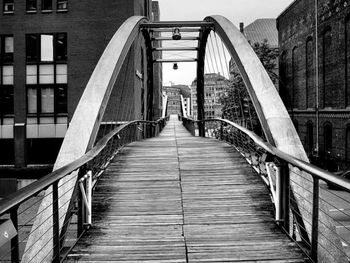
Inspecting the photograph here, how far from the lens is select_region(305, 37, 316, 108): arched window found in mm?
31195

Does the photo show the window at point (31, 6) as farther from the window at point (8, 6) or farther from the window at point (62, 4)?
the window at point (62, 4)

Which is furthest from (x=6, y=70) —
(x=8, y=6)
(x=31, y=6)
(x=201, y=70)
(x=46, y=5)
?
(x=201, y=70)

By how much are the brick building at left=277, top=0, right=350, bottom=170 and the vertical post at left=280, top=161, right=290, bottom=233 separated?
22.4m

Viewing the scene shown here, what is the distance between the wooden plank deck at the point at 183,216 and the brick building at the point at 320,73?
21.1 meters

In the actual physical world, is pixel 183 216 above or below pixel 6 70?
below

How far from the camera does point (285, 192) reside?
445cm

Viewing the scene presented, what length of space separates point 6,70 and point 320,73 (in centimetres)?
2247

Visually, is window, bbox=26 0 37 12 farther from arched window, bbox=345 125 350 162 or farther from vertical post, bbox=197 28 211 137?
arched window, bbox=345 125 350 162

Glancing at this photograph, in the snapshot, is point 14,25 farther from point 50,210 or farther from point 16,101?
point 50,210

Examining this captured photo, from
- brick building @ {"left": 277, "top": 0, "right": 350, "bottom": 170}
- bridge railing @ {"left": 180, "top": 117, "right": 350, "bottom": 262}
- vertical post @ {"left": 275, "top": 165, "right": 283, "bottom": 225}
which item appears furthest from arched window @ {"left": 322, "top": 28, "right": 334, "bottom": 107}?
vertical post @ {"left": 275, "top": 165, "right": 283, "bottom": 225}

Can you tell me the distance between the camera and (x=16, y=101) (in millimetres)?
25547

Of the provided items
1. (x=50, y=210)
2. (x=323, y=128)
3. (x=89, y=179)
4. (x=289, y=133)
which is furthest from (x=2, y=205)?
(x=323, y=128)

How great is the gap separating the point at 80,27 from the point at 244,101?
56.1 ft

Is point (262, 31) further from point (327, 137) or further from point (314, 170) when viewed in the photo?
point (314, 170)
